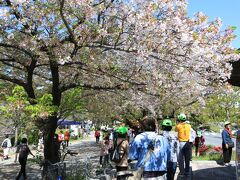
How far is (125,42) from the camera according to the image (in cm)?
769

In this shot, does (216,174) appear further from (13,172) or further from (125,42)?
(13,172)

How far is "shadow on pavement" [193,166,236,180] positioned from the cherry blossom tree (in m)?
2.65

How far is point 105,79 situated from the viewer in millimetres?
9383

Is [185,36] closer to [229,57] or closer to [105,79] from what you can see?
[229,57]

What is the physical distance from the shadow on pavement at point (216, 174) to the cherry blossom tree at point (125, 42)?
2.65 m

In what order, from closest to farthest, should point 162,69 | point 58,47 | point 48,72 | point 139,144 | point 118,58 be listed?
point 139,144, point 58,47, point 162,69, point 118,58, point 48,72

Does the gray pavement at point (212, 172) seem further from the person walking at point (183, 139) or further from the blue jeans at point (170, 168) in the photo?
the blue jeans at point (170, 168)

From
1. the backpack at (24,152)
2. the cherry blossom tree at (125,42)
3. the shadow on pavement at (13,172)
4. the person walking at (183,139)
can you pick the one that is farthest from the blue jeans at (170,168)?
the shadow on pavement at (13,172)

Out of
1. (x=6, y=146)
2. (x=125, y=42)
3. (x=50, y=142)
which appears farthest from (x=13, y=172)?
(x=125, y=42)

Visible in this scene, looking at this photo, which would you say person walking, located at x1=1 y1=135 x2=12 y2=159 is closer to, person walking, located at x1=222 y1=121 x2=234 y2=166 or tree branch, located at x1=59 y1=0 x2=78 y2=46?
person walking, located at x1=222 y1=121 x2=234 y2=166

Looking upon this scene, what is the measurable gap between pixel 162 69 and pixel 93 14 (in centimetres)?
225

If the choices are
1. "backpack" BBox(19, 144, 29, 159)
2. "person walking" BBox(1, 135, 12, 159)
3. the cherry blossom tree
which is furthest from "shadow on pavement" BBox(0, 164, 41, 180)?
the cherry blossom tree

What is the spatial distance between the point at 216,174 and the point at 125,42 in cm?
540

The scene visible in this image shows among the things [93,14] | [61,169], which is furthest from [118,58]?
[61,169]
